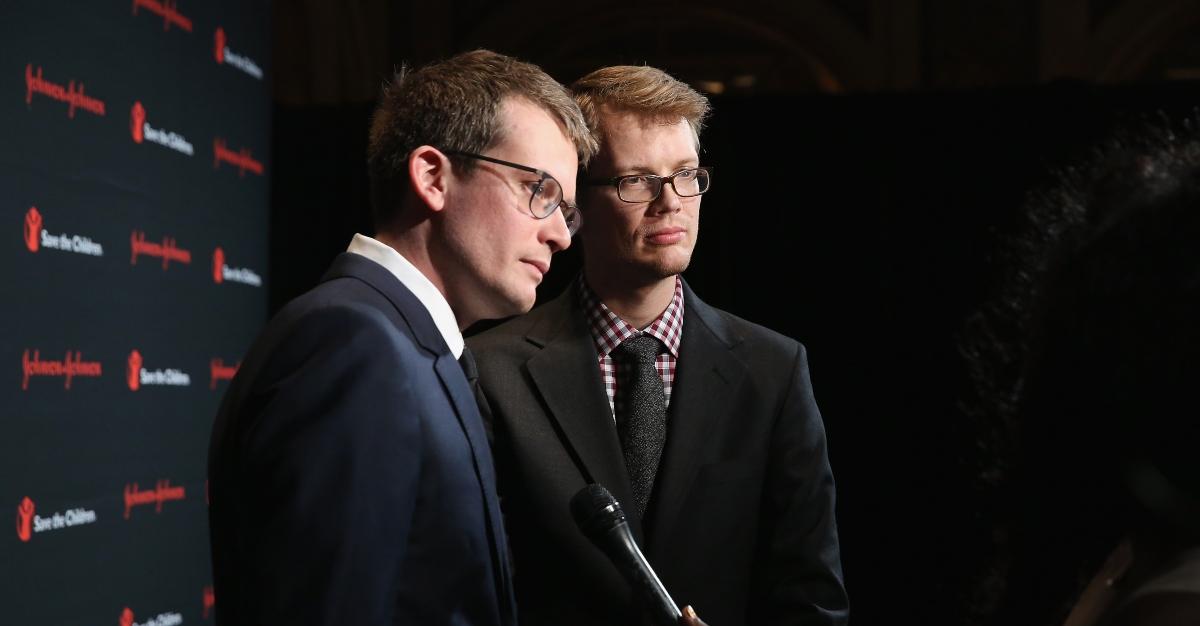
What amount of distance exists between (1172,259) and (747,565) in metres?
1.18

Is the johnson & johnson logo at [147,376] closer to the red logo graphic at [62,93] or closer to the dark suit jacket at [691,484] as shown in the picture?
the red logo graphic at [62,93]

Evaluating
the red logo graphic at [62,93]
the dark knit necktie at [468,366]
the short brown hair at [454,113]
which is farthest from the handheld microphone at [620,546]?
the red logo graphic at [62,93]

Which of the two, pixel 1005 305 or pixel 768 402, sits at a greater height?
pixel 1005 305

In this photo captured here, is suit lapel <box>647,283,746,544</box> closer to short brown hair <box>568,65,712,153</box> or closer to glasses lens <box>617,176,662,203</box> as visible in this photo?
glasses lens <box>617,176,662,203</box>

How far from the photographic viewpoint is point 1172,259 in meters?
0.84

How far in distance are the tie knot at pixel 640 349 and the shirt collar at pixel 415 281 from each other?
1.29 ft

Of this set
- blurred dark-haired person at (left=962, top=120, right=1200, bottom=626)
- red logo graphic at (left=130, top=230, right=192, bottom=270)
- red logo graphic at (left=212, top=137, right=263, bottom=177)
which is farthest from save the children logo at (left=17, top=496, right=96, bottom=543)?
blurred dark-haired person at (left=962, top=120, right=1200, bottom=626)

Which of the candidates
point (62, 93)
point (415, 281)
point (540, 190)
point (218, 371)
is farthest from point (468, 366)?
point (218, 371)

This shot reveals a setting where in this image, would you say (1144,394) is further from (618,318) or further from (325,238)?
(325,238)

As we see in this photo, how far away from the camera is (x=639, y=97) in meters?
2.01

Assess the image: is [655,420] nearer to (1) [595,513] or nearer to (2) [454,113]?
(1) [595,513]

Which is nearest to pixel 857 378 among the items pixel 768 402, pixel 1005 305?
pixel 768 402

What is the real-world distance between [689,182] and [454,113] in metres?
0.43

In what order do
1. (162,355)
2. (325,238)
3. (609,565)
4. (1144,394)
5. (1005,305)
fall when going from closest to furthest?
(1144,394), (1005,305), (609,565), (162,355), (325,238)
